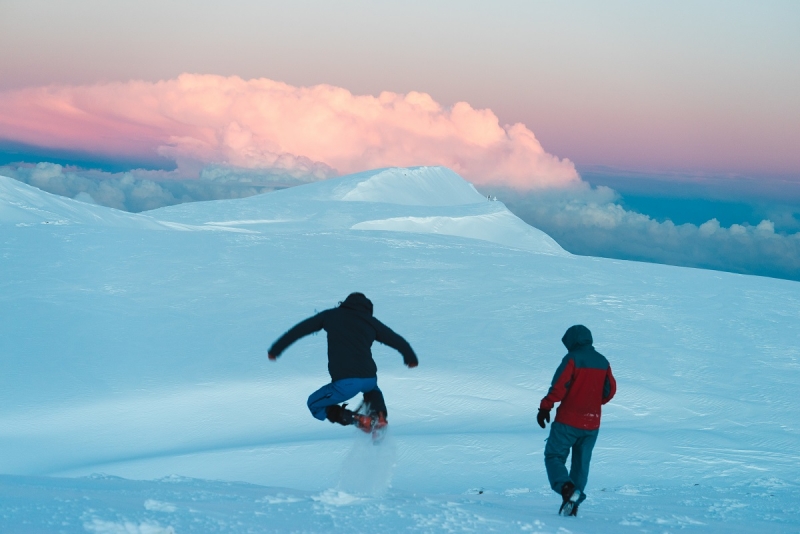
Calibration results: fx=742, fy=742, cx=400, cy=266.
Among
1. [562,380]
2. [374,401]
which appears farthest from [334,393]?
[562,380]

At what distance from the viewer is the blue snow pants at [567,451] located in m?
5.82

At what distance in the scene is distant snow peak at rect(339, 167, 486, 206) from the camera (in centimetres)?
4656

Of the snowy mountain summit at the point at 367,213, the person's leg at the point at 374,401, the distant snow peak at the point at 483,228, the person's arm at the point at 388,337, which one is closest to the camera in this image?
the person's arm at the point at 388,337

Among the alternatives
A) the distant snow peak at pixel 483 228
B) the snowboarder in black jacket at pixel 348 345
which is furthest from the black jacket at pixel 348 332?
the distant snow peak at pixel 483 228

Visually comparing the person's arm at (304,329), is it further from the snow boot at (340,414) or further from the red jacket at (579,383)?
the red jacket at (579,383)

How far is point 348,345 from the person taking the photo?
592cm

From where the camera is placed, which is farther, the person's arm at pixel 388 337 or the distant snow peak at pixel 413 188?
the distant snow peak at pixel 413 188

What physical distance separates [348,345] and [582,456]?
2080 millimetres

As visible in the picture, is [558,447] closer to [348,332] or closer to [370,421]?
[370,421]

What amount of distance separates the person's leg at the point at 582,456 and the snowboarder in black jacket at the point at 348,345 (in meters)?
1.58

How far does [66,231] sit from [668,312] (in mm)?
13768

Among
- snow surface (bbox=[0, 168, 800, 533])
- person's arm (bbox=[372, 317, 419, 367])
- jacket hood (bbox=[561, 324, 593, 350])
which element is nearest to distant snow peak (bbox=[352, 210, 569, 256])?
snow surface (bbox=[0, 168, 800, 533])

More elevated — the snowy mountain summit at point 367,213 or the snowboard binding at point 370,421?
the snowy mountain summit at point 367,213

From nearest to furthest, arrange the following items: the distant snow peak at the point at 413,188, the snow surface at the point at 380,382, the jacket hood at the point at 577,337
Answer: the snow surface at the point at 380,382 < the jacket hood at the point at 577,337 < the distant snow peak at the point at 413,188
